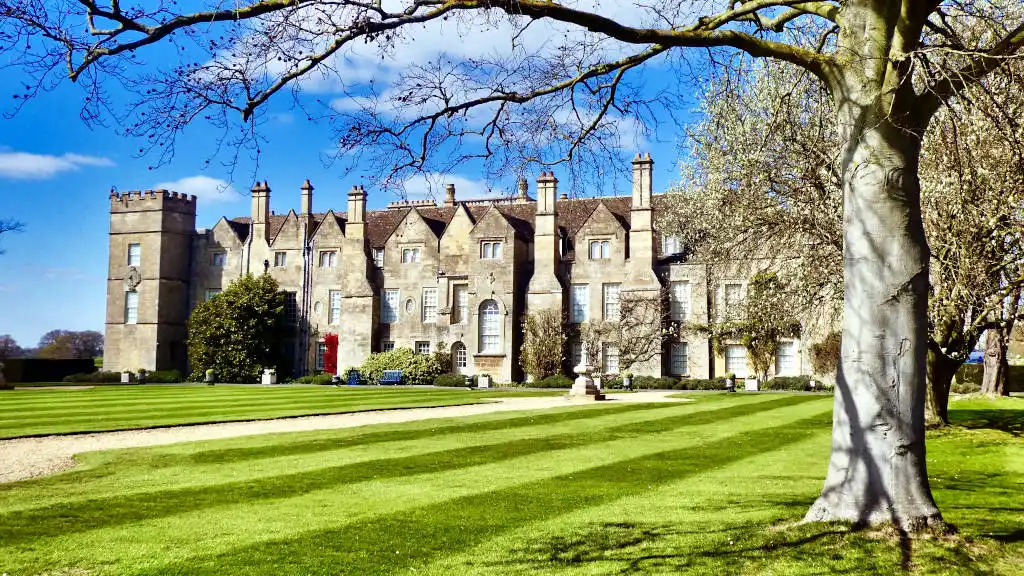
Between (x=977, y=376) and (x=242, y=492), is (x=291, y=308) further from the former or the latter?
(x=242, y=492)

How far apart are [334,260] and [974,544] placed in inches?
1863

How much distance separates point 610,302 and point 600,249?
2979 mm

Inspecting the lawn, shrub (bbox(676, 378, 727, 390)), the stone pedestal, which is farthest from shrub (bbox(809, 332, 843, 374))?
the lawn

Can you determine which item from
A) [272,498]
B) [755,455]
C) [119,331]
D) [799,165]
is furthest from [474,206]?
[272,498]

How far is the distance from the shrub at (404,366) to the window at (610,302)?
9.70 metres

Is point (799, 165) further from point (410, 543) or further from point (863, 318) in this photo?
point (410, 543)

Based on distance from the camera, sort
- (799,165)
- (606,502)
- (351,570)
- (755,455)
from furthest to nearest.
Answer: (799,165) → (755,455) → (606,502) → (351,570)

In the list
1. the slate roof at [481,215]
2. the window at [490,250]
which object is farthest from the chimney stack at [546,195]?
the window at [490,250]

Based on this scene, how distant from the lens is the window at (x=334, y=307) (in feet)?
169

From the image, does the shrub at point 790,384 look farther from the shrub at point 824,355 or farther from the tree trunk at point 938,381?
the tree trunk at point 938,381

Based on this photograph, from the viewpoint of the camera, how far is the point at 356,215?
50469 millimetres

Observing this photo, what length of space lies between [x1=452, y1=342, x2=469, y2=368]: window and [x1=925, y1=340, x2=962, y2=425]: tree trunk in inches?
1249

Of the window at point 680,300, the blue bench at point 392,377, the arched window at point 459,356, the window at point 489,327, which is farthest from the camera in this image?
the arched window at point 459,356

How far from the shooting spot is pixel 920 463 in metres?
7.32
